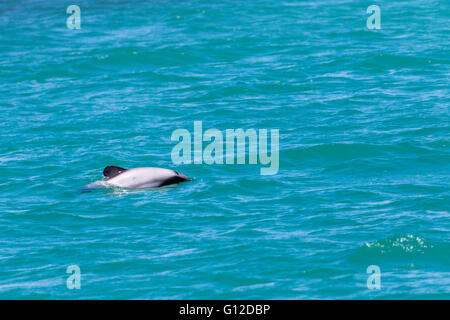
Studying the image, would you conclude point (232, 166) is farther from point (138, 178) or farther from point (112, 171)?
point (112, 171)

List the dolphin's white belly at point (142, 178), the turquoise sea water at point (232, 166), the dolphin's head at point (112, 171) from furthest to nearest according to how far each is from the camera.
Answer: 1. the dolphin's head at point (112, 171)
2. the dolphin's white belly at point (142, 178)
3. the turquoise sea water at point (232, 166)

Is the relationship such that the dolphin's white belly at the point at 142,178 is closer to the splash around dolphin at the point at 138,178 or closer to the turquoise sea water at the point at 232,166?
the splash around dolphin at the point at 138,178

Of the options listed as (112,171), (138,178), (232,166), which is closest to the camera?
(138,178)

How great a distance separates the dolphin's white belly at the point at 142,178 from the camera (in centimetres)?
2128

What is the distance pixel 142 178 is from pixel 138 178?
92 millimetres

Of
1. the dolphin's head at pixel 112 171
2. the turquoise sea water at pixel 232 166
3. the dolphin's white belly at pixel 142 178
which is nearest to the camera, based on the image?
the turquoise sea water at pixel 232 166

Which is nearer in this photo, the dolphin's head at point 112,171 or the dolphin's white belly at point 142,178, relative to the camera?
the dolphin's white belly at point 142,178

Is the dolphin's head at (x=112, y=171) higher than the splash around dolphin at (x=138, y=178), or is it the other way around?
the dolphin's head at (x=112, y=171)

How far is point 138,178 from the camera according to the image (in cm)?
2134

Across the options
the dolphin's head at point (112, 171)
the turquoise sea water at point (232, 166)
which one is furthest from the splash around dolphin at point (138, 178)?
the turquoise sea water at point (232, 166)

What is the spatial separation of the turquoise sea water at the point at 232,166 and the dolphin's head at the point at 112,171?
527 mm

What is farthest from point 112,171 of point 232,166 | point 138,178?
point 232,166
